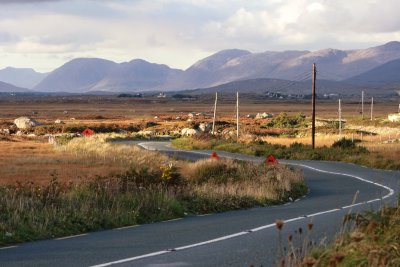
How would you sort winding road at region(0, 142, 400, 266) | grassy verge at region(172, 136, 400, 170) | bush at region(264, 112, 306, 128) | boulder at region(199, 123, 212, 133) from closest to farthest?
winding road at region(0, 142, 400, 266) < grassy verge at region(172, 136, 400, 170) < boulder at region(199, 123, 212, 133) < bush at region(264, 112, 306, 128)

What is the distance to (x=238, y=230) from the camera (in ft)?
42.8

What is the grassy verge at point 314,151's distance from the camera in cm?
4077

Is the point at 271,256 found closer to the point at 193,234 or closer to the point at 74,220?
the point at 193,234

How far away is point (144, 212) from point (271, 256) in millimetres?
5428

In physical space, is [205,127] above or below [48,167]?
below

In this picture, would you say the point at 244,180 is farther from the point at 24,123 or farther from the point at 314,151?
the point at 24,123

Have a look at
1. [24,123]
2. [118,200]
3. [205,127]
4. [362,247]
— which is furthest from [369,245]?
[24,123]

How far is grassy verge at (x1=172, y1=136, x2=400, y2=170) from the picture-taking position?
1605 inches

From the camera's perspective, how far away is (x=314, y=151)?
49.0 meters

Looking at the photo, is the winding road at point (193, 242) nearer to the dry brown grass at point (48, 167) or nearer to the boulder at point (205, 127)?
the dry brown grass at point (48, 167)

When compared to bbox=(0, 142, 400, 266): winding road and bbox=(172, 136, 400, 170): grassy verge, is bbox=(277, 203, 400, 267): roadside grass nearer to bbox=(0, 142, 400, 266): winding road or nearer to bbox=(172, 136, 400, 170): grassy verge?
bbox=(0, 142, 400, 266): winding road

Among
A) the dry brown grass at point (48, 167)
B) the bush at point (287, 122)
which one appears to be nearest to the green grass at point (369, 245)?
the dry brown grass at point (48, 167)

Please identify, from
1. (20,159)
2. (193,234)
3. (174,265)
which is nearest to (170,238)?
(193,234)

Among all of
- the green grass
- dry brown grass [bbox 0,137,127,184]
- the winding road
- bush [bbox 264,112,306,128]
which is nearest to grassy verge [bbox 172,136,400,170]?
dry brown grass [bbox 0,137,127,184]
